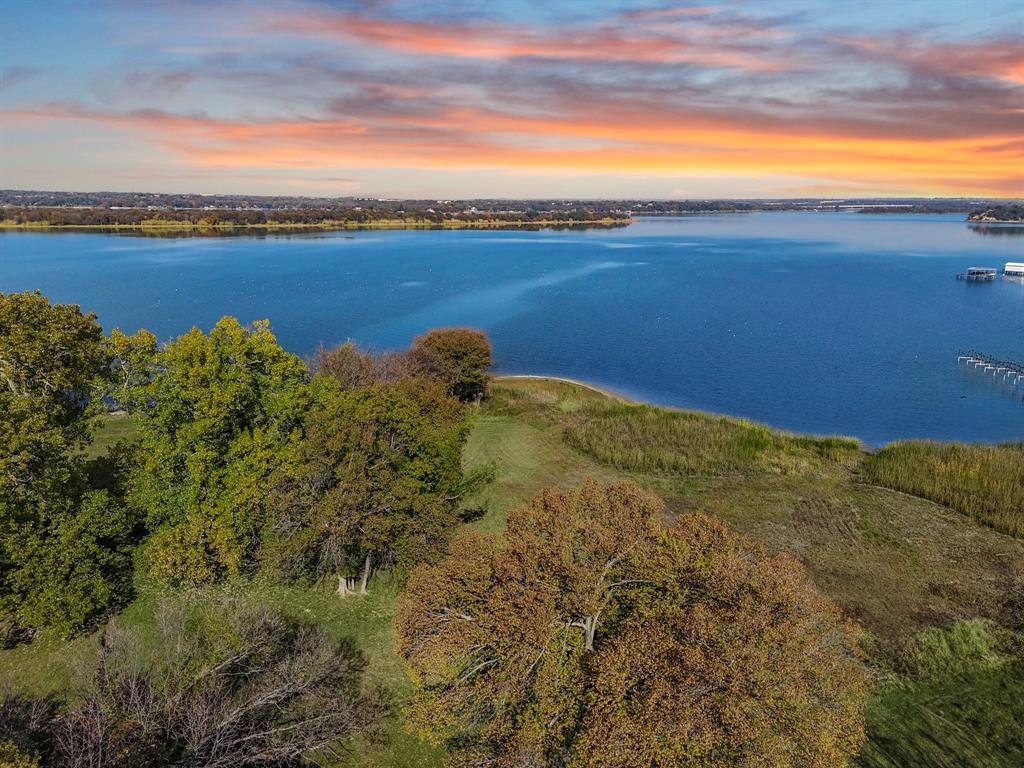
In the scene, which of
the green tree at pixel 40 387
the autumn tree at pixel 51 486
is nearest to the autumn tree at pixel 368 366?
the green tree at pixel 40 387

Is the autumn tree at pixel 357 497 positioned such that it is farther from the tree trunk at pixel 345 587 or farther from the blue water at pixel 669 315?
the blue water at pixel 669 315

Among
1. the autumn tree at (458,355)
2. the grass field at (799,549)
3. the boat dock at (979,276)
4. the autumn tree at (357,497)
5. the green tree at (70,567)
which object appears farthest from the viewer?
the boat dock at (979,276)

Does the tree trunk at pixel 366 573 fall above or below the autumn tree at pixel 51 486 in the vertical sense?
below

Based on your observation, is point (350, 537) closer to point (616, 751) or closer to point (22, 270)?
→ point (616, 751)

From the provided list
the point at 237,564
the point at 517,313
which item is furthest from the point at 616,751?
the point at 517,313

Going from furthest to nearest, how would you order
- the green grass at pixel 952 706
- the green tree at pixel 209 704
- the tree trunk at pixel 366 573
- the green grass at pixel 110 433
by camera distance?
the green grass at pixel 110 433 → the tree trunk at pixel 366 573 → the green grass at pixel 952 706 → the green tree at pixel 209 704

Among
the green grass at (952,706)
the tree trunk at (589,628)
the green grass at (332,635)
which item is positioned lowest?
the green grass at (952,706)

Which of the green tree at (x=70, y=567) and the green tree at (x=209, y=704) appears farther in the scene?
the green tree at (x=70, y=567)

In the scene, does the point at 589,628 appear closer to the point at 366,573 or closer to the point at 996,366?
the point at 366,573
